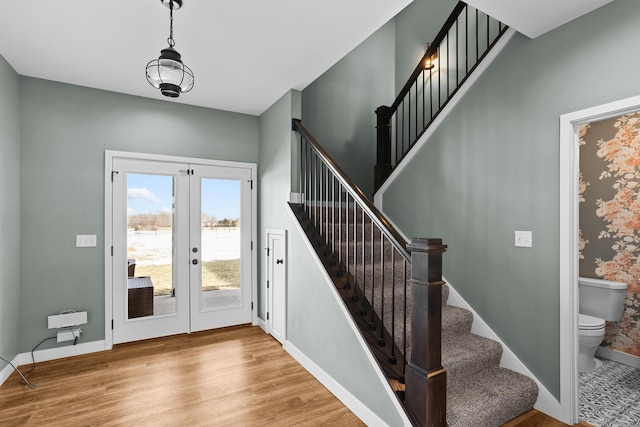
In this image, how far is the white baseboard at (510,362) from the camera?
2.19 m

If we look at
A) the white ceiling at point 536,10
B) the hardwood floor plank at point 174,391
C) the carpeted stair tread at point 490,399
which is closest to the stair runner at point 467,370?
the carpeted stair tread at point 490,399

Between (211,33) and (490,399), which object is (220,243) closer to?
(211,33)

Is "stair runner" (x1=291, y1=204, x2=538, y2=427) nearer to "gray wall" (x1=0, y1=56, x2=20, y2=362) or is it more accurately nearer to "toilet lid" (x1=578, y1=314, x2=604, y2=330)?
"toilet lid" (x1=578, y1=314, x2=604, y2=330)

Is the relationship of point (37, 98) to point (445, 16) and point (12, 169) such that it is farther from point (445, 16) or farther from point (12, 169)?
point (445, 16)

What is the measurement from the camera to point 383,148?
3.90 metres

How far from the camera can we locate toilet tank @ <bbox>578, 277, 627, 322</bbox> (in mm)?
3100

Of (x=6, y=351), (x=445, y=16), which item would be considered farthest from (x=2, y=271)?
(x=445, y=16)

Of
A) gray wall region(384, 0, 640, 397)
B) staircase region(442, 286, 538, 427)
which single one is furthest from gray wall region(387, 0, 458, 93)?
staircase region(442, 286, 538, 427)

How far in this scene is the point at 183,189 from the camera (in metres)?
3.78

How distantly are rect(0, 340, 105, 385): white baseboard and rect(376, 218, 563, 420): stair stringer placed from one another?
3.52 meters

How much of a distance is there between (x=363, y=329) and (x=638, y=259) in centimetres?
285

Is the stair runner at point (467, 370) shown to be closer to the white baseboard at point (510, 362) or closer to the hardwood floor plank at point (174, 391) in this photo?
the white baseboard at point (510, 362)

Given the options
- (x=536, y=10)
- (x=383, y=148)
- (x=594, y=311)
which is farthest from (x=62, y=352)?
(x=594, y=311)

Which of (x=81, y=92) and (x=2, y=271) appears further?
(x=81, y=92)
